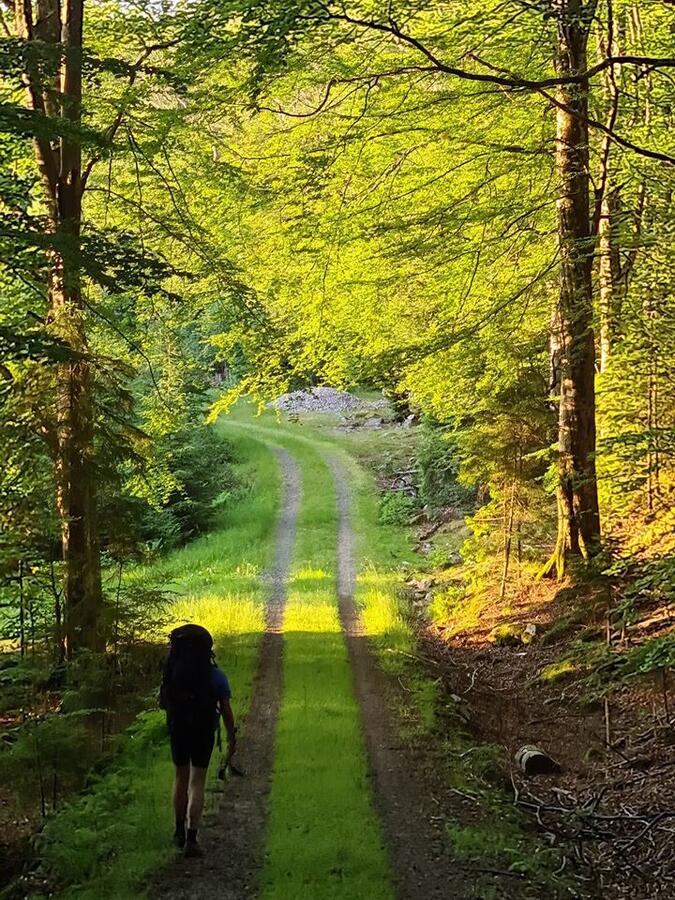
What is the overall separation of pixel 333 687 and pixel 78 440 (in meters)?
4.50

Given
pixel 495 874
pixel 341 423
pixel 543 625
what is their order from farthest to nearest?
pixel 341 423 < pixel 543 625 < pixel 495 874

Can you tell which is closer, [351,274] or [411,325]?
[351,274]

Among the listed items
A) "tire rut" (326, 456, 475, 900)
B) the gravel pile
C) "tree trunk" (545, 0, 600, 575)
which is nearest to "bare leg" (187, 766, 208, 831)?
"tire rut" (326, 456, 475, 900)

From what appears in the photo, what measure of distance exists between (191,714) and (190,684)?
0.77ft

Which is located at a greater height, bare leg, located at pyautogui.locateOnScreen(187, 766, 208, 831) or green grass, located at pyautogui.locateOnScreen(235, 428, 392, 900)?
bare leg, located at pyautogui.locateOnScreen(187, 766, 208, 831)

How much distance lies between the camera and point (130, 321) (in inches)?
489

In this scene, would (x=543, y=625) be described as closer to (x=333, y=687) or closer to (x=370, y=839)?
(x=333, y=687)

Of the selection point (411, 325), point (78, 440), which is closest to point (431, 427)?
point (411, 325)

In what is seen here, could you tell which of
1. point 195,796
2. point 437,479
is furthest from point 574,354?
point 437,479

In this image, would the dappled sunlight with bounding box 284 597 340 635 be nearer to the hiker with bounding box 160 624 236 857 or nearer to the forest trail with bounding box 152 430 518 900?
the forest trail with bounding box 152 430 518 900

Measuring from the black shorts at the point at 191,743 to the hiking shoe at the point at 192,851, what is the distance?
1.80ft

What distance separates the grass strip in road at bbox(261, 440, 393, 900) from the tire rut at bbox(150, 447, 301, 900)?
112 mm

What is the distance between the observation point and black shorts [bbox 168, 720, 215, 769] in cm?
595

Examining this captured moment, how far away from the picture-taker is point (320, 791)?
6934mm
